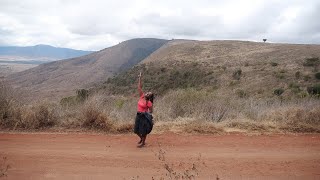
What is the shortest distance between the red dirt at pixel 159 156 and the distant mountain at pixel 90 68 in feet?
297

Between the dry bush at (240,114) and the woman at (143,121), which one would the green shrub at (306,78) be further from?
the woman at (143,121)

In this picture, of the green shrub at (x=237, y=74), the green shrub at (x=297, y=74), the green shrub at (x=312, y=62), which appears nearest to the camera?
the green shrub at (x=297, y=74)

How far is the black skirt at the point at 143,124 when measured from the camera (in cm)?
900

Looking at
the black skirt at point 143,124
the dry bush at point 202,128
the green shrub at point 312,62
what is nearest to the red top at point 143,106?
the black skirt at point 143,124

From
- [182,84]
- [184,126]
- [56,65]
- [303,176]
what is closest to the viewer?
[303,176]

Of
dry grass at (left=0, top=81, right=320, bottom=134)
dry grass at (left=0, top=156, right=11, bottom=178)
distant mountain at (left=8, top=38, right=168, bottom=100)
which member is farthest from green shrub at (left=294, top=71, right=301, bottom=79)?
distant mountain at (left=8, top=38, right=168, bottom=100)

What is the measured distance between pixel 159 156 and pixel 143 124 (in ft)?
3.94

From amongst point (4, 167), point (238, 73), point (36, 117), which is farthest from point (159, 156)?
point (238, 73)

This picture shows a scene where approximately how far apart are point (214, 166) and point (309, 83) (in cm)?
3578

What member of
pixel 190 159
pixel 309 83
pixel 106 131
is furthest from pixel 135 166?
pixel 309 83

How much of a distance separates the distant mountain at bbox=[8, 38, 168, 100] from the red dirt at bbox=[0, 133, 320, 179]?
297 feet

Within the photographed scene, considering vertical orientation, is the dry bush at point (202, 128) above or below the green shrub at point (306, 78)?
below

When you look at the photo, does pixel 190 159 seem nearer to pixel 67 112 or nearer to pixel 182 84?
pixel 67 112

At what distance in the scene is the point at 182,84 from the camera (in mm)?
49281
